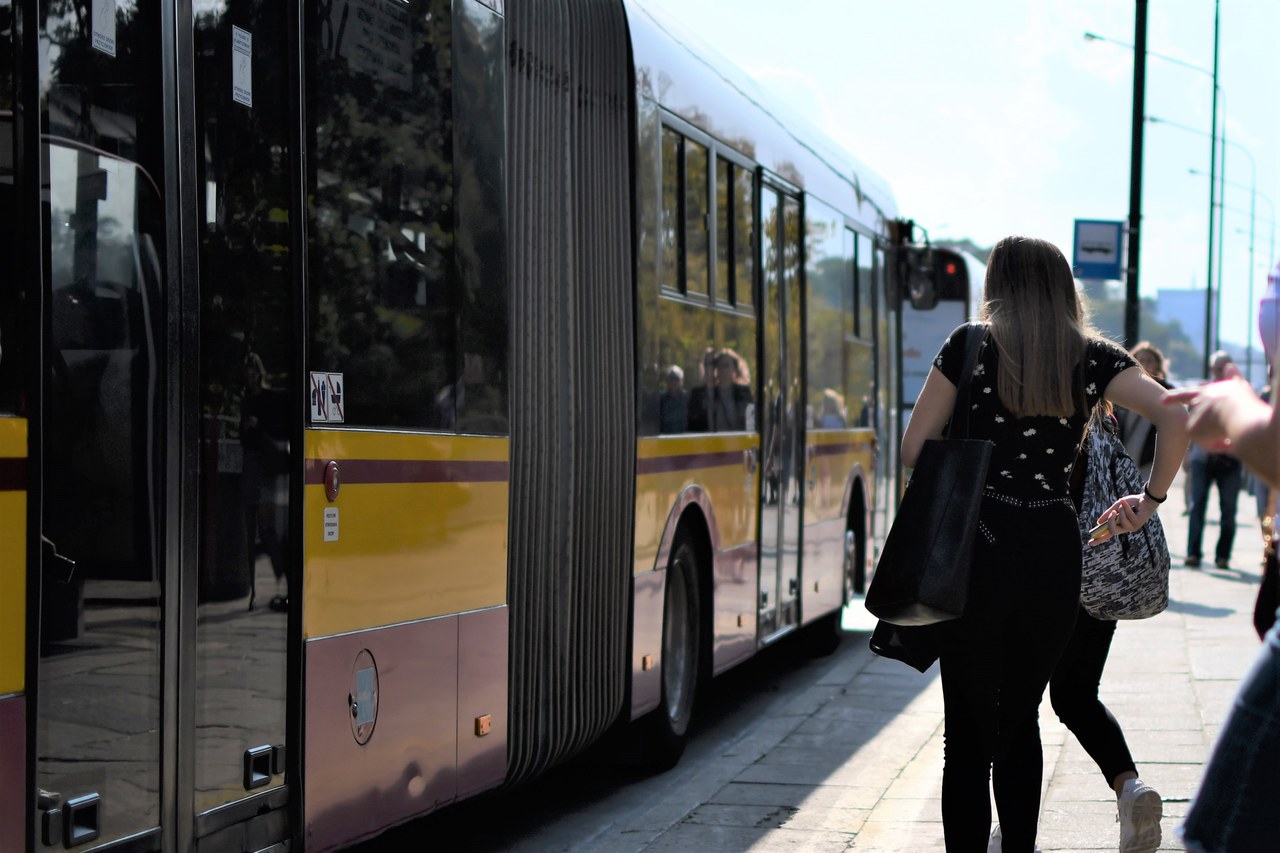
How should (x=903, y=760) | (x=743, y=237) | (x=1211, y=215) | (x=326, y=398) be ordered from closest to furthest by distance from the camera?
(x=326, y=398) < (x=903, y=760) < (x=743, y=237) < (x=1211, y=215)

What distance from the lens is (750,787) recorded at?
25.5 feet

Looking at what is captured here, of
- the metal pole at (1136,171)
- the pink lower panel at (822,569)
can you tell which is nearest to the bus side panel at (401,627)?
the pink lower panel at (822,569)

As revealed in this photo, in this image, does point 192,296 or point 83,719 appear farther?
point 192,296

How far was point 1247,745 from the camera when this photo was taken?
101 inches

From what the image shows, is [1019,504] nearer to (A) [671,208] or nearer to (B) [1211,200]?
(A) [671,208]

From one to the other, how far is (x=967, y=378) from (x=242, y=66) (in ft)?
6.75

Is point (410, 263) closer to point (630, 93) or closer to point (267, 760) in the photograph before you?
point (267, 760)

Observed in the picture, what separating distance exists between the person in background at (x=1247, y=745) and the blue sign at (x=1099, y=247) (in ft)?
54.7

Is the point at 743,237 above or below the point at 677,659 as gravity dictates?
above

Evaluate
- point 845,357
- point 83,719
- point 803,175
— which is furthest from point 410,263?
point 845,357

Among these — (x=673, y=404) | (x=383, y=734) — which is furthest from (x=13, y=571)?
(x=673, y=404)

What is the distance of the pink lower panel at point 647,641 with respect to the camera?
757cm

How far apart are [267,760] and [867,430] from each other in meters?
9.34

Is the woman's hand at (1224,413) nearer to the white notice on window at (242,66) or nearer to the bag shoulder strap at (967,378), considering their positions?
the bag shoulder strap at (967,378)
